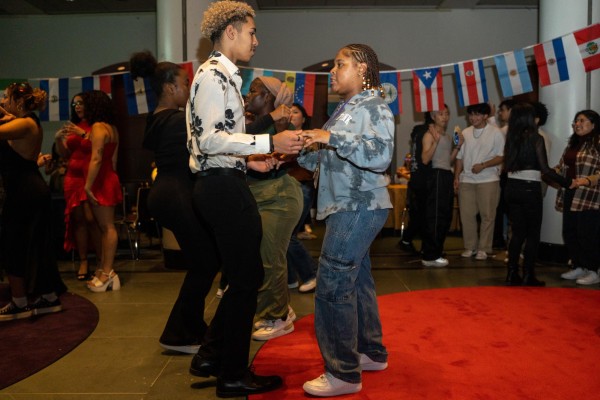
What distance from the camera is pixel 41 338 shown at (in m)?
3.54

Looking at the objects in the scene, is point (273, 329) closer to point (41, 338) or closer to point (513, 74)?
point (41, 338)

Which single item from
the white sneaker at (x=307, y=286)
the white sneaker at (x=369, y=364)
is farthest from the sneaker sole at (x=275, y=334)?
the white sneaker at (x=307, y=286)

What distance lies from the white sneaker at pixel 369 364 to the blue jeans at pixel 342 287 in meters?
0.29

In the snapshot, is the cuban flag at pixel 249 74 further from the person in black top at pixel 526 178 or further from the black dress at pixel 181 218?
the black dress at pixel 181 218

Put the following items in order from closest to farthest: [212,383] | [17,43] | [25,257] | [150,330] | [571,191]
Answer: [212,383]
[150,330]
[25,257]
[571,191]
[17,43]

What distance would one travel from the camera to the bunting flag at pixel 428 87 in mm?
6913

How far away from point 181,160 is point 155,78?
52cm

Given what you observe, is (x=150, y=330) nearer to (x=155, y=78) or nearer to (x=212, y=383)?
(x=212, y=383)

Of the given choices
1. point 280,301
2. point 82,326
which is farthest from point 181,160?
point 82,326

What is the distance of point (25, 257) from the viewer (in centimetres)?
396

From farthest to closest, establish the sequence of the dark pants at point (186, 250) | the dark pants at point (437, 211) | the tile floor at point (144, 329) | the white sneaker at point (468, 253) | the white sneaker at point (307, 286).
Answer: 1. the white sneaker at point (468, 253)
2. the dark pants at point (437, 211)
3. the white sneaker at point (307, 286)
4. the dark pants at point (186, 250)
5. the tile floor at point (144, 329)

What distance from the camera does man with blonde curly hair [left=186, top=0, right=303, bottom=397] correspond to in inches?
88.6

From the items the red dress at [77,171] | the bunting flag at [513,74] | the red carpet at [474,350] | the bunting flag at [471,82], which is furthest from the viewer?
the bunting flag at [471,82]

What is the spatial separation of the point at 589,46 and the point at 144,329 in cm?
482
